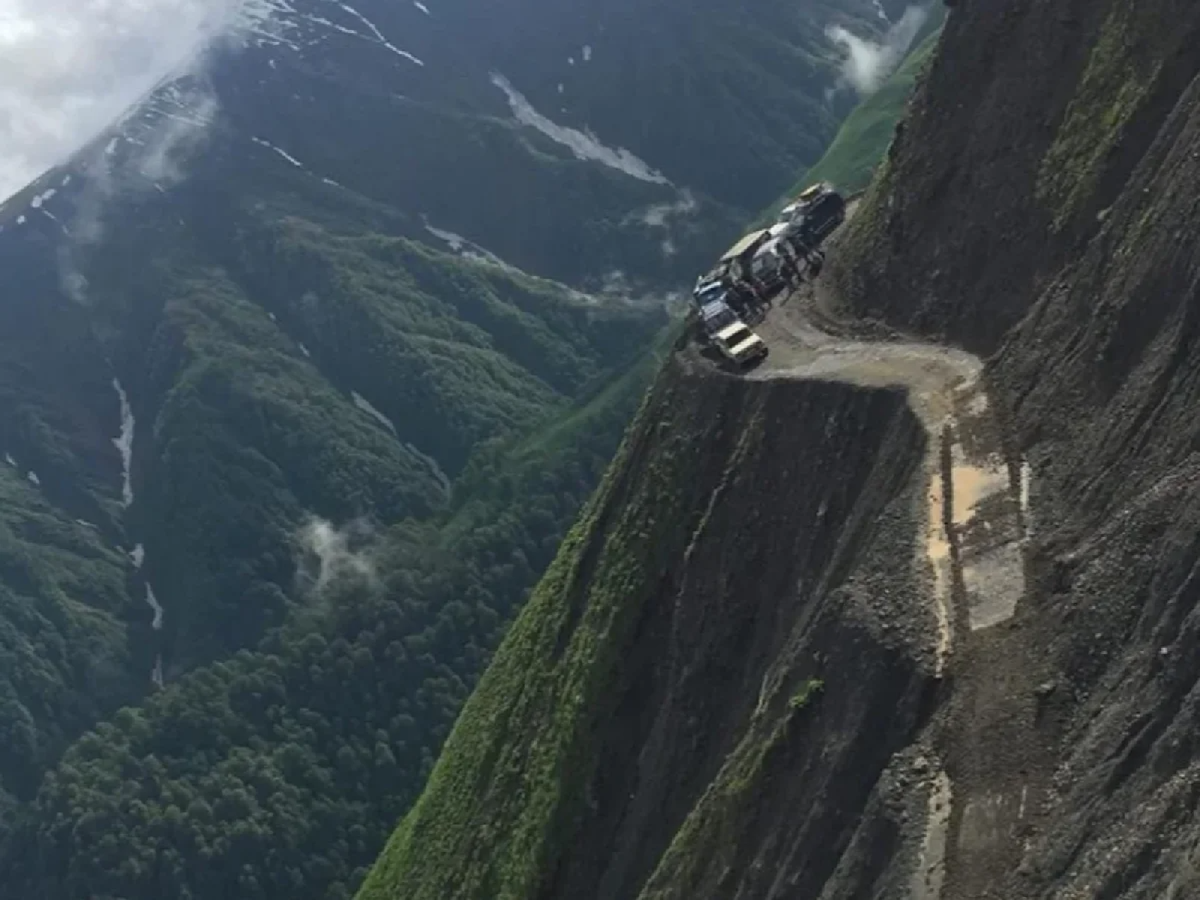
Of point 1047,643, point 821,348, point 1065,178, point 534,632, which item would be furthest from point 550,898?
point 1065,178

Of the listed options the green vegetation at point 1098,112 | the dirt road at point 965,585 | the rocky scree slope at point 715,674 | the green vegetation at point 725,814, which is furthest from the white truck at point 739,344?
the green vegetation at point 725,814

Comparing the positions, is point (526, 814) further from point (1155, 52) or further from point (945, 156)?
point (1155, 52)

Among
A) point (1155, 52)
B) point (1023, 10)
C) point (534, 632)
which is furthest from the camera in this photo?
point (534, 632)

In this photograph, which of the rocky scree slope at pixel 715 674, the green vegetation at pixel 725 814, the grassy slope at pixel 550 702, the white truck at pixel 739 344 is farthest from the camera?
the grassy slope at pixel 550 702

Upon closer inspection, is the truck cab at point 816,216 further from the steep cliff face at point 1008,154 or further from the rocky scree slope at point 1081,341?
the steep cliff face at point 1008,154

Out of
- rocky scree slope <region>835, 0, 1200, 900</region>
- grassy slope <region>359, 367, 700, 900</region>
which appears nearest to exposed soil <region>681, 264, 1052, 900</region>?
rocky scree slope <region>835, 0, 1200, 900</region>

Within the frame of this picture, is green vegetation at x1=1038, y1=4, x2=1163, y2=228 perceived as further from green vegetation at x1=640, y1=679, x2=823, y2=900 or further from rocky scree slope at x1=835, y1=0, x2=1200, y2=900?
green vegetation at x1=640, y1=679, x2=823, y2=900
